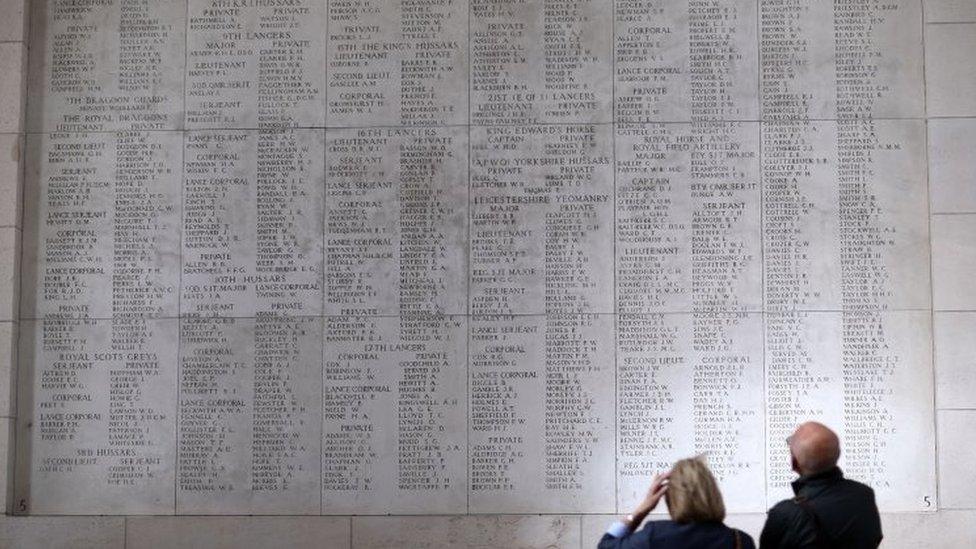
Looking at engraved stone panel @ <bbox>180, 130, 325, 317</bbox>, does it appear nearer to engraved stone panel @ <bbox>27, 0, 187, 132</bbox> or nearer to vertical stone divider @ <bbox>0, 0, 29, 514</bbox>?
engraved stone panel @ <bbox>27, 0, 187, 132</bbox>

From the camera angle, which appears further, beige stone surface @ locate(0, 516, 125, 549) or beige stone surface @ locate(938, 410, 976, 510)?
beige stone surface @ locate(0, 516, 125, 549)

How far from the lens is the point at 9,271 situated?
29.6 ft

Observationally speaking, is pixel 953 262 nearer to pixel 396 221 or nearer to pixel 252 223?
pixel 396 221

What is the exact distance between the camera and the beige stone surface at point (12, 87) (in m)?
9.17

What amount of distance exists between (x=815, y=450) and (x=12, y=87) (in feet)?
24.1

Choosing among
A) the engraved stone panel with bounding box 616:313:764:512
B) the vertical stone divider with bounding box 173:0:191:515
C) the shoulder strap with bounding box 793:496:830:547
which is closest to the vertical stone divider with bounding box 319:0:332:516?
the vertical stone divider with bounding box 173:0:191:515

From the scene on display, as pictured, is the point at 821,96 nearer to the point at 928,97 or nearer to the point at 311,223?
the point at 928,97

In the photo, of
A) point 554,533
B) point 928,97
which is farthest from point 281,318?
point 928,97

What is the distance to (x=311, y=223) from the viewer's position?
29.5 feet

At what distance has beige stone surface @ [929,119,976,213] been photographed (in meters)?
8.65

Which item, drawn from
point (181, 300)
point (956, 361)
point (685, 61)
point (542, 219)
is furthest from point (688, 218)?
point (181, 300)

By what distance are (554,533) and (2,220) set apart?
5.43 metres

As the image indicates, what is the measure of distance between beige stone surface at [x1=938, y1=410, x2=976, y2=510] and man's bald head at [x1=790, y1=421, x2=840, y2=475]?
313cm

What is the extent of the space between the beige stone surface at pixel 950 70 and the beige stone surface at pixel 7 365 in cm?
799
